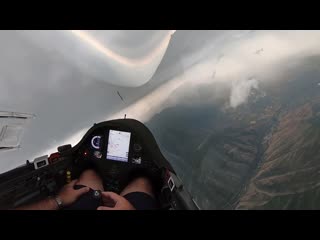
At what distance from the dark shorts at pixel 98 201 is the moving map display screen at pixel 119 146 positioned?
424 millimetres

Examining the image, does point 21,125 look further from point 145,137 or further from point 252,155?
point 252,155

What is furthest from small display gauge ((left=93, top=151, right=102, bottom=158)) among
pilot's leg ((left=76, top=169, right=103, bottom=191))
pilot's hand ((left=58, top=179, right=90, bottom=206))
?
pilot's hand ((left=58, top=179, right=90, bottom=206))

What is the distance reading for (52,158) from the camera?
1831 mm

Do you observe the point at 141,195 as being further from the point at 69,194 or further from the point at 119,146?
the point at 119,146

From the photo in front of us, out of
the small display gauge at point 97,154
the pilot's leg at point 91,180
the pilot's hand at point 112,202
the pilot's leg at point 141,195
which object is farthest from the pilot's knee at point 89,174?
the pilot's hand at point 112,202

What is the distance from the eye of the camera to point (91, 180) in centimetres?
189

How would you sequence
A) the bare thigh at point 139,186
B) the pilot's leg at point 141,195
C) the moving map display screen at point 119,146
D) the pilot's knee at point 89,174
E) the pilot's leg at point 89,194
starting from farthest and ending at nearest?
1. the moving map display screen at point 119,146
2. the pilot's knee at point 89,174
3. the bare thigh at point 139,186
4. the pilot's leg at point 141,195
5. the pilot's leg at point 89,194

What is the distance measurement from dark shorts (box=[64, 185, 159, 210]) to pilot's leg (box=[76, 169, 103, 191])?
168 mm

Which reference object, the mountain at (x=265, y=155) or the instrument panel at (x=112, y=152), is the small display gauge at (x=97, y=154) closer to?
the instrument panel at (x=112, y=152)

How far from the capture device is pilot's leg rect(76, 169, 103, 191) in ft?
6.01

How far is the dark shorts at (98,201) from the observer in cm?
132

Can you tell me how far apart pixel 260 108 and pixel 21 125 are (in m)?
8.12

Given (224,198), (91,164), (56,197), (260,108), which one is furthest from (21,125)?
(260,108)

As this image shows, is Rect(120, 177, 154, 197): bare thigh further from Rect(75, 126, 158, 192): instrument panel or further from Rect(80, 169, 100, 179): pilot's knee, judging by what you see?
Rect(80, 169, 100, 179): pilot's knee
